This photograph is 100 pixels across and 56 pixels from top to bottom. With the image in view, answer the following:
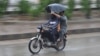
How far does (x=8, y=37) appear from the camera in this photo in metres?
12.0

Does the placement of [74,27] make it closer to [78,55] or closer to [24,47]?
[24,47]

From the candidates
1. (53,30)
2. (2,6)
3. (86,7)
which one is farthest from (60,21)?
(86,7)

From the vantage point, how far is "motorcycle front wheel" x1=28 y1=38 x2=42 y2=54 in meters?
9.44

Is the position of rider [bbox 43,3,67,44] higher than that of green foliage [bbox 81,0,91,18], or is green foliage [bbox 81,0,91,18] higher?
rider [bbox 43,3,67,44]

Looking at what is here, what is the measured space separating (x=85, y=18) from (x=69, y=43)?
4962 mm

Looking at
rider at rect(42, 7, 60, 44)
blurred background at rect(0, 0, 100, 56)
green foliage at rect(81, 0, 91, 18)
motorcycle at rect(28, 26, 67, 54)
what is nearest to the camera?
motorcycle at rect(28, 26, 67, 54)

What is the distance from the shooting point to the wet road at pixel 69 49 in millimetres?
9688

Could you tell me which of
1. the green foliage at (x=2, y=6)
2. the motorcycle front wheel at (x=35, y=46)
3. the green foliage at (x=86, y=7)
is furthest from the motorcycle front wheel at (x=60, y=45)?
the green foliage at (x=86, y=7)

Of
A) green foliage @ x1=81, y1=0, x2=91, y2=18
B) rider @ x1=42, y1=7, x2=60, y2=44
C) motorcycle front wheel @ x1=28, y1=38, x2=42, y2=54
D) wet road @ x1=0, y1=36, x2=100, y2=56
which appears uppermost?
rider @ x1=42, y1=7, x2=60, y2=44

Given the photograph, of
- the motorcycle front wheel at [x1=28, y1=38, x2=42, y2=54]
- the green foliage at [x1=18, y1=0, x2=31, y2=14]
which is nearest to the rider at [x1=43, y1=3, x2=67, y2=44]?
the motorcycle front wheel at [x1=28, y1=38, x2=42, y2=54]

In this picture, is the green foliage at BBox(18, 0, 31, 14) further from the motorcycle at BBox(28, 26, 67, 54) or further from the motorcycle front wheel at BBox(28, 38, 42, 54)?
the motorcycle front wheel at BBox(28, 38, 42, 54)

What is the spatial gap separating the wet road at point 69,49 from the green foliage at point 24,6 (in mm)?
3520

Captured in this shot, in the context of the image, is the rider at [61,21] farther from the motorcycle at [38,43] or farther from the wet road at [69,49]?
the wet road at [69,49]

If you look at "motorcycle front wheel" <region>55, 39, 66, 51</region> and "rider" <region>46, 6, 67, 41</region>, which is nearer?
"rider" <region>46, 6, 67, 41</region>
